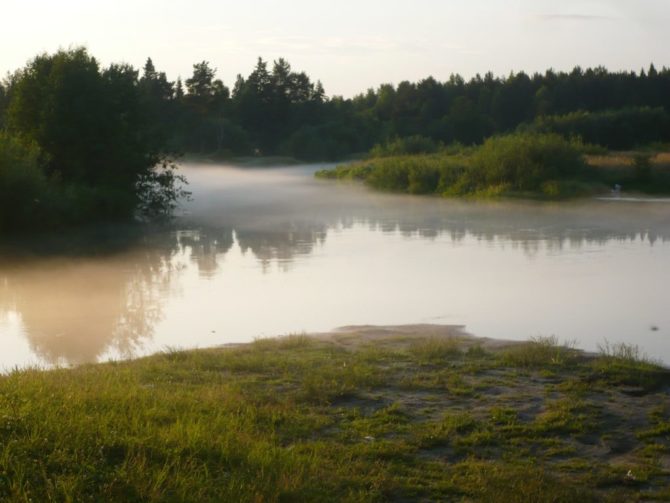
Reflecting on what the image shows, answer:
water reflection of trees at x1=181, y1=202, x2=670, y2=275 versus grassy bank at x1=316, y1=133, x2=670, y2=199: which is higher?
grassy bank at x1=316, y1=133, x2=670, y2=199

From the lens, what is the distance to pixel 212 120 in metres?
97.8

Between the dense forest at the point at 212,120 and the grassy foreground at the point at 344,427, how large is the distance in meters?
20.1

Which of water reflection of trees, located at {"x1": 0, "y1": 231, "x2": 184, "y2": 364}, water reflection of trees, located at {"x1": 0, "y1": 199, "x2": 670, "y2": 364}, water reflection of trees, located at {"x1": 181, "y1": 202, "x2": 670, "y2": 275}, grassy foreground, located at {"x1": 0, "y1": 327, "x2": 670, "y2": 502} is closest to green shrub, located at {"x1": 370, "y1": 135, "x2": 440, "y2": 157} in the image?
water reflection of trees, located at {"x1": 0, "y1": 199, "x2": 670, "y2": 364}

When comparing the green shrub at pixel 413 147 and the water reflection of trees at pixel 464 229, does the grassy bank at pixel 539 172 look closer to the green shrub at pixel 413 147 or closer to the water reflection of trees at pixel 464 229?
the water reflection of trees at pixel 464 229

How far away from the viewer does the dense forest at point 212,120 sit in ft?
107

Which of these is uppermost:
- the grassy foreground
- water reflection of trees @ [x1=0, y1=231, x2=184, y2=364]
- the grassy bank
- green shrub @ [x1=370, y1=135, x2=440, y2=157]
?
green shrub @ [x1=370, y1=135, x2=440, y2=157]

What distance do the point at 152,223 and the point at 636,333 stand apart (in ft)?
81.0

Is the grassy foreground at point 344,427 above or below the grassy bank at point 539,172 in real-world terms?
below

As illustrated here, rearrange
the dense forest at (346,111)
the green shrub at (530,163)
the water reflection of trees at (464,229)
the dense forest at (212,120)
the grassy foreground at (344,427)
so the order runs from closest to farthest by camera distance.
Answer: the grassy foreground at (344,427) < the water reflection of trees at (464,229) < the dense forest at (212,120) < the green shrub at (530,163) < the dense forest at (346,111)

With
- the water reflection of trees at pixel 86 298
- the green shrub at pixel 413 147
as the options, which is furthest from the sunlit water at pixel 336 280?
the green shrub at pixel 413 147

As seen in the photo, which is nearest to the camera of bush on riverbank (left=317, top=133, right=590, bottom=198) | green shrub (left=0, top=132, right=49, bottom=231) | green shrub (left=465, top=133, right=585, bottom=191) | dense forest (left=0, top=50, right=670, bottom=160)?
green shrub (left=0, top=132, right=49, bottom=231)

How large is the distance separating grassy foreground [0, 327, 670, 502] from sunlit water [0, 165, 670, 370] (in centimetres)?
279

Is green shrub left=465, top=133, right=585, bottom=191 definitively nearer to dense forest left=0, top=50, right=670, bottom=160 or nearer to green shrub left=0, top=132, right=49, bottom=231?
green shrub left=0, top=132, right=49, bottom=231

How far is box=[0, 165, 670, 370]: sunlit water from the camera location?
556 inches
